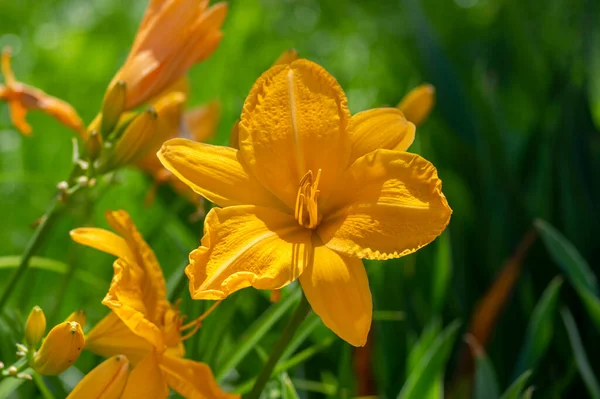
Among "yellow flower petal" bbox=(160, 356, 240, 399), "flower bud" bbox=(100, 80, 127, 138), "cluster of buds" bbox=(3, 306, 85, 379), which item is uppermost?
"flower bud" bbox=(100, 80, 127, 138)

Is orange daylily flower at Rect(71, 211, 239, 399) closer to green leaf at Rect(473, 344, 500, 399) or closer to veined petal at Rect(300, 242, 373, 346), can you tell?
veined petal at Rect(300, 242, 373, 346)

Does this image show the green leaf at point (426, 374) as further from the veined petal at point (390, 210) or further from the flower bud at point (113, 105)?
the flower bud at point (113, 105)

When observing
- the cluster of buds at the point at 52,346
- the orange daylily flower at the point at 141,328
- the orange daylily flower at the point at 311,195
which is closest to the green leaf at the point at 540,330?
the orange daylily flower at the point at 311,195

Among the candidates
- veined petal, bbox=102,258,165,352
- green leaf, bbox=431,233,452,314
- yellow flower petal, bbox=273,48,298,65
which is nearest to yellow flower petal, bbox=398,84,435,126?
yellow flower petal, bbox=273,48,298,65

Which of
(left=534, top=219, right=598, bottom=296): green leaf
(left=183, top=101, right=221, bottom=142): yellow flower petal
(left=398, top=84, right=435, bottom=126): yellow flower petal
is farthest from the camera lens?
(left=183, top=101, right=221, bottom=142): yellow flower petal

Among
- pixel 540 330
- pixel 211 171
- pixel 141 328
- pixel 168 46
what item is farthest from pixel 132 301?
pixel 540 330

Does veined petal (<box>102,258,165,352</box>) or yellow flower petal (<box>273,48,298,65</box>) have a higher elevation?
yellow flower petal (<box>273,48,298,65</box>)

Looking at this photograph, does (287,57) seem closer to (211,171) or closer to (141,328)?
(211,171)

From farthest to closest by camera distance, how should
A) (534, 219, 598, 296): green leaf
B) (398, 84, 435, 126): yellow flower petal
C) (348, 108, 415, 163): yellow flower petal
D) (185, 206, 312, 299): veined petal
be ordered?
(534, 219, 598, 296): green leaf < (398, 84, 435, 126): yellow flower petal < (348, 108, 415, 163): yellow flower petal < (185, 206, 312, 299): veined petal
